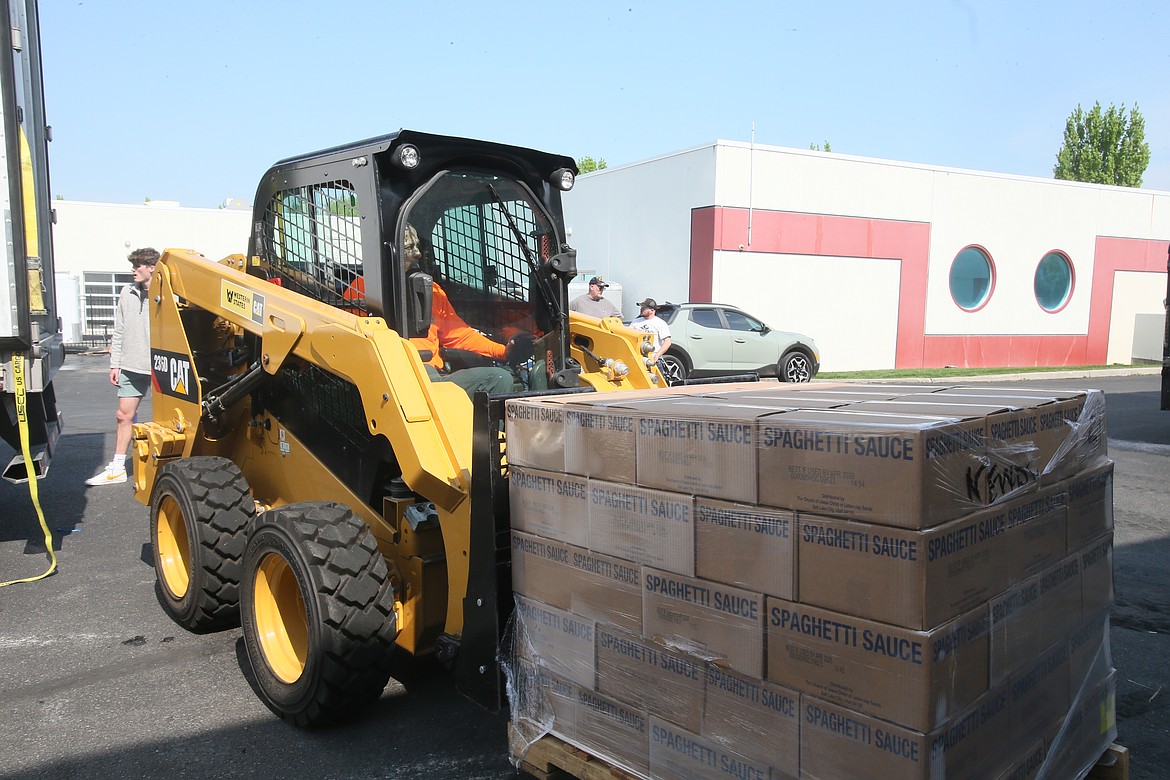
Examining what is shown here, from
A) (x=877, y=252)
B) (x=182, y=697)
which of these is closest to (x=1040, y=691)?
(x=182, y=697)

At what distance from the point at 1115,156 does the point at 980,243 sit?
112 ft

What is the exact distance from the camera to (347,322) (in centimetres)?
345

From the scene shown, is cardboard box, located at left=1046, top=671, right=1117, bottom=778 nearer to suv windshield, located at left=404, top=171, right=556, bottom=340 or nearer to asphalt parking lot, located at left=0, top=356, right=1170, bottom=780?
asphalt parking lot, located at left=0, top=356, right=1170, bottom=780

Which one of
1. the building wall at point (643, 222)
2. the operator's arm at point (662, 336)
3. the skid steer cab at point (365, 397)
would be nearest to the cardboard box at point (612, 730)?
the skid steer cab at point (365, 397)

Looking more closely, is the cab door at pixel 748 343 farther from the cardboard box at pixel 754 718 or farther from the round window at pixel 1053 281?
the cardboard box at pixel 754 718

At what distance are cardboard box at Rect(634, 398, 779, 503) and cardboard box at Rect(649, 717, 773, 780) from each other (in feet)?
2.19

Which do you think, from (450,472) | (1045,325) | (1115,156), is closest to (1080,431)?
(450,472)

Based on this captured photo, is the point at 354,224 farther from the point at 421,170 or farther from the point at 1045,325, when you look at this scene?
the point at 1045,325

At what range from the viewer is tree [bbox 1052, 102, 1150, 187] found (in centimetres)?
4775

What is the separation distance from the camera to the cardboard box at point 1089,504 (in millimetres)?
2543

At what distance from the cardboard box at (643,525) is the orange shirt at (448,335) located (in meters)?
1.39

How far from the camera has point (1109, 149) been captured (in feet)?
159

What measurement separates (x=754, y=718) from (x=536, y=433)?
3.45ft

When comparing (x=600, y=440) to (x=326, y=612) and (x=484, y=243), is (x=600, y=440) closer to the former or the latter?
(x=326, y=612)
